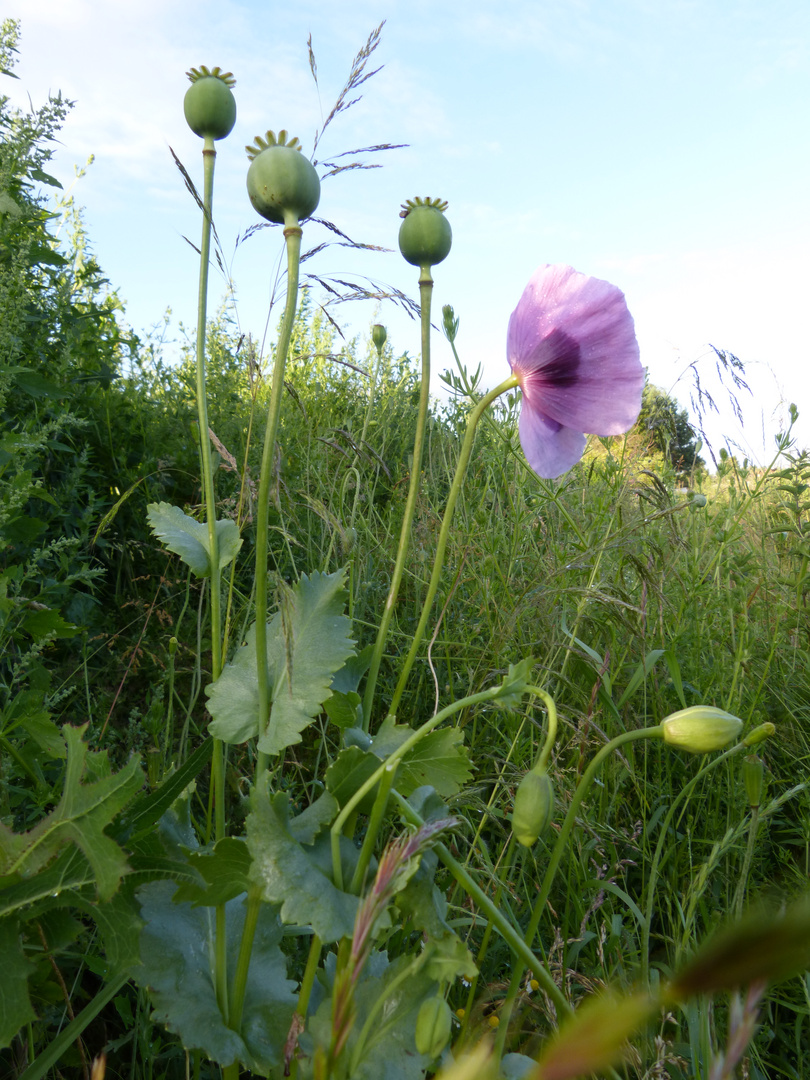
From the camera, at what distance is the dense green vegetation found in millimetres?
833

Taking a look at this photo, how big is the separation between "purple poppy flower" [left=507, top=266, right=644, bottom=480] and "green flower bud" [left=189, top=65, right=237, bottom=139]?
19.2 inches

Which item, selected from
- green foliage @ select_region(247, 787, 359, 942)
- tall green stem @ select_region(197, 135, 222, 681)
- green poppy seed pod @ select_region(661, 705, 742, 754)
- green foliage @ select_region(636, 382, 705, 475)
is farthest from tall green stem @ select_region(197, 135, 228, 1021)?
green foliage @ select_region(636, 382, 705, 475)

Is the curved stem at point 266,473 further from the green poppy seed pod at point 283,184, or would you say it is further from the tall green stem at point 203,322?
the tall green stem at point 203,322

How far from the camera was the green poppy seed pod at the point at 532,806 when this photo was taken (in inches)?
30.0

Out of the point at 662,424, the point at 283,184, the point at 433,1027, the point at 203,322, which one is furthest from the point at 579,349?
the point at 662,424

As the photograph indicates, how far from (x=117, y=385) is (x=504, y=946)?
2.37m

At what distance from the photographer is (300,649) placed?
1.00m

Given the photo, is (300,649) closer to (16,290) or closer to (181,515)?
(181,515)

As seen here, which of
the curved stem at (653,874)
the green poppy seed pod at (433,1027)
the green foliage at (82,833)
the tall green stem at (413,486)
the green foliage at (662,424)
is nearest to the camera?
the green poppy seed pod at (433,1027)

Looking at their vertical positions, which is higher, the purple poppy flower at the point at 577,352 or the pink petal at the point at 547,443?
the purple poppy flower at the point at 577,352

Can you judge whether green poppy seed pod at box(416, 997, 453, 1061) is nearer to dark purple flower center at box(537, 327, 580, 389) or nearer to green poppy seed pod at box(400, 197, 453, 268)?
dark purple flower center at box(537, 327, 580, 389)

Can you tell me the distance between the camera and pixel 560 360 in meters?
0.99

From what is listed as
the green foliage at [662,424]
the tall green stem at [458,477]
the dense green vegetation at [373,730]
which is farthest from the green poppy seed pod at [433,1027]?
the green foliage at [662,424]

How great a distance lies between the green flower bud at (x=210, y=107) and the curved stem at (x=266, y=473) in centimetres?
27
